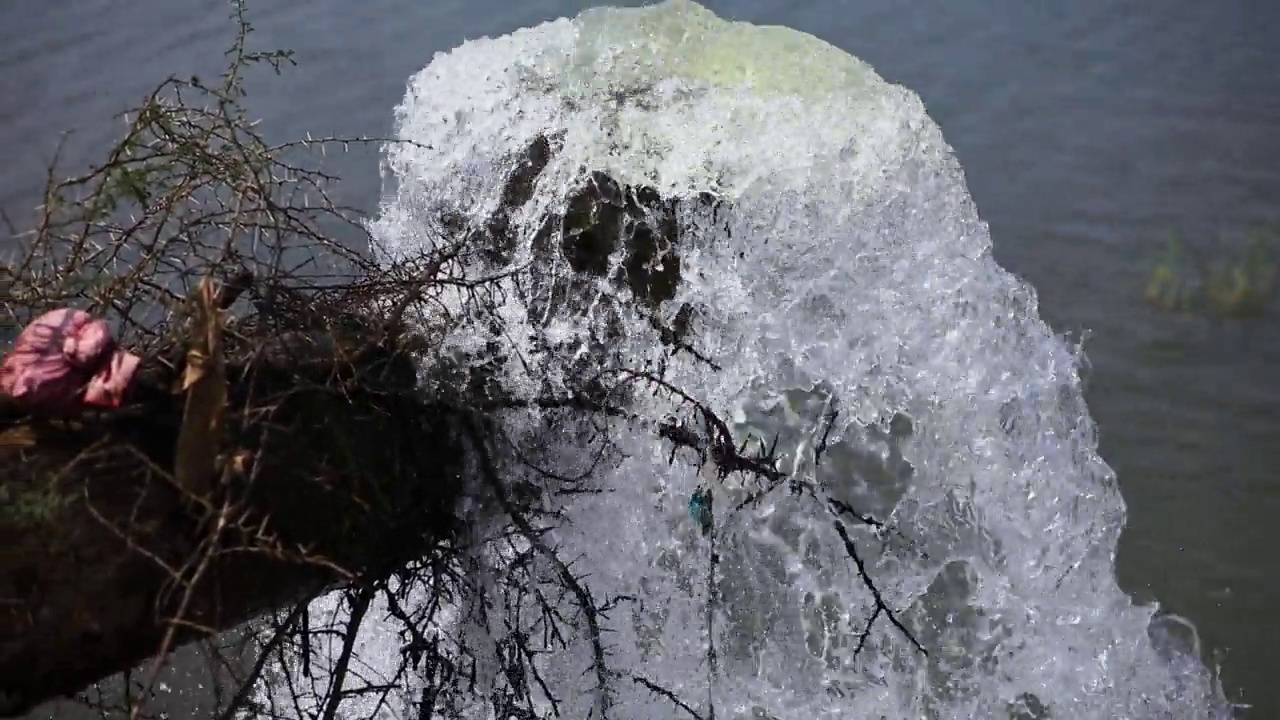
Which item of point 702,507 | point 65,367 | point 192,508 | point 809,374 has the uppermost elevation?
point 65,367

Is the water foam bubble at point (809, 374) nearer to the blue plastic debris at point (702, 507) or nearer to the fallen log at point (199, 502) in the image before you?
the blue plastic debris at point (702, 507)

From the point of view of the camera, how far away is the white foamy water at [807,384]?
75.1 inches

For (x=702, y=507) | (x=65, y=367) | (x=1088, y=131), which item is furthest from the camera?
(x=1088, y=131)

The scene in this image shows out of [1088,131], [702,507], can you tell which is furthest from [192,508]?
[1088,131]

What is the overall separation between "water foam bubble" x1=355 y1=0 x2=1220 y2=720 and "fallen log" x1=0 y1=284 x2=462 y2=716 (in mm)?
425

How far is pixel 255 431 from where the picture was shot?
1.20 m

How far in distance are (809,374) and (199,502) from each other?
1265mm

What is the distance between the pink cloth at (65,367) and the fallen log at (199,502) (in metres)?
0.02

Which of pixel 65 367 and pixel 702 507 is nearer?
pixel 65 367

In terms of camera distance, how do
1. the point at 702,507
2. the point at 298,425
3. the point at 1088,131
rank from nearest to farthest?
1. the point at 298,425
2. the point at 702,507
3. the point at 1088,131

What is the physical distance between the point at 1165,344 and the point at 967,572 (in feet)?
5.54

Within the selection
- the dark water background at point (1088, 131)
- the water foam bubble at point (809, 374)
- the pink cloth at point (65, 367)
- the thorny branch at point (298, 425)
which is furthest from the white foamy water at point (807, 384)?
the dark water background at point (1088, 131)

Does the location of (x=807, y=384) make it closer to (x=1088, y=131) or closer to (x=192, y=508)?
(x=192, y=508)

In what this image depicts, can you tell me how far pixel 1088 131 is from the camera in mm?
3975
